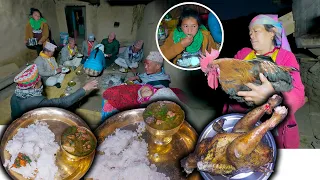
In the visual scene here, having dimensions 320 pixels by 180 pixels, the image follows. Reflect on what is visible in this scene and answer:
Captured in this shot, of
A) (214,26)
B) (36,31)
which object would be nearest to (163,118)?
(214,26)

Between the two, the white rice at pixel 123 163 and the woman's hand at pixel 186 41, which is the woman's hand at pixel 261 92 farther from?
the white rice at pixel 123 163

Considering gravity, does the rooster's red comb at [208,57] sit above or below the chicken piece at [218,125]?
above

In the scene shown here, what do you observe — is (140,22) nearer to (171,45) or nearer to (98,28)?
(98,28)

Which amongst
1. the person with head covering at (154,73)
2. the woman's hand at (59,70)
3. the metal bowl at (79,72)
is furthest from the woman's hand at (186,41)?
the woman's hand at (59,70)

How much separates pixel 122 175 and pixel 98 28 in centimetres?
116

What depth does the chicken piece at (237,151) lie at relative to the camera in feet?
2.78

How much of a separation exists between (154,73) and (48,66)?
66cm

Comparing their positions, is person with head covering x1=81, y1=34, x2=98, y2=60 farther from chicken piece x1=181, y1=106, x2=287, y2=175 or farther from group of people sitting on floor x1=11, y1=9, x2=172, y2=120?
chicken piece x1=181, y1=106, x2=287, y2=175

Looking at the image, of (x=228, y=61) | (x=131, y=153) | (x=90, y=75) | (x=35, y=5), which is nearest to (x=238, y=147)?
(x=228, y=61)

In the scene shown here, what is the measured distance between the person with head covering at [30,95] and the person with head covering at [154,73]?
0.34 metres

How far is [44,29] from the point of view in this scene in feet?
4.83

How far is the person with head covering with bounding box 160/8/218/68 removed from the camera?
1.04 meters

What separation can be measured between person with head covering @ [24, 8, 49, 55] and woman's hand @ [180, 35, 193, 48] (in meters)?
0.91

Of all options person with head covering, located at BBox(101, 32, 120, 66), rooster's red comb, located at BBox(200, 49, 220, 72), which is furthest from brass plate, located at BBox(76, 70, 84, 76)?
rooster's red comb, located at BBox(200, 49, 220, 72)
